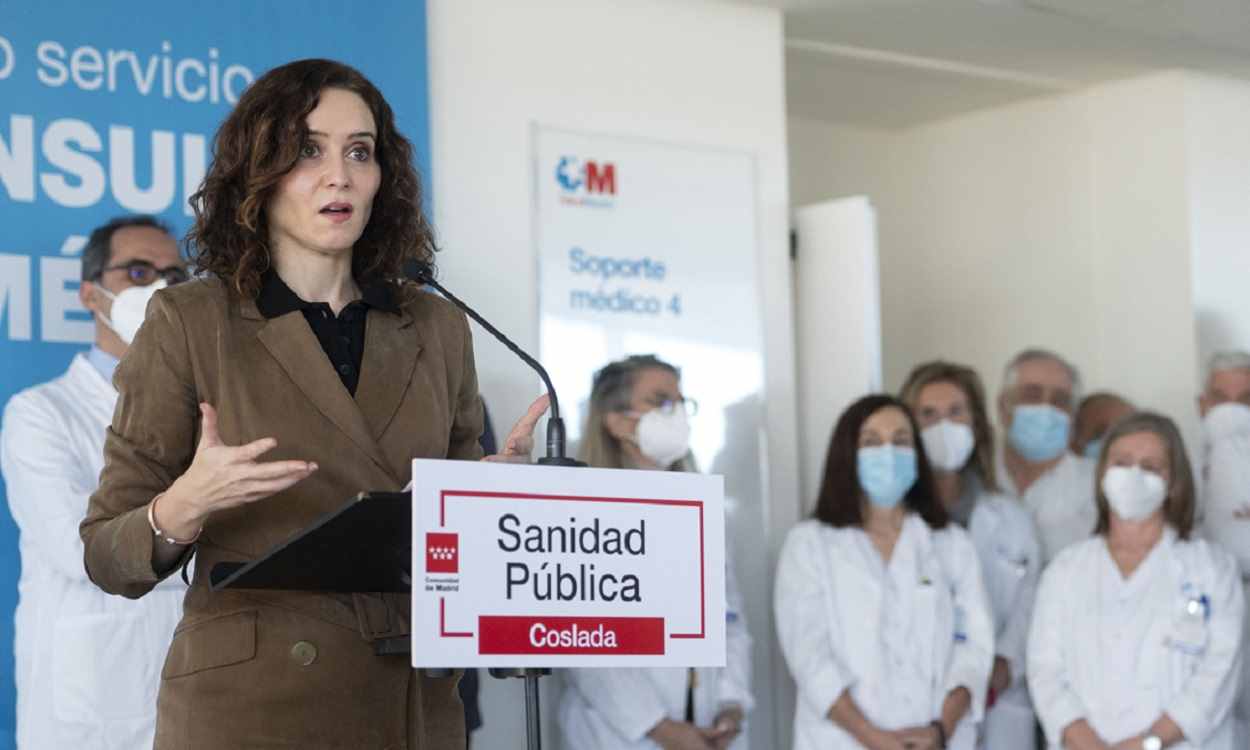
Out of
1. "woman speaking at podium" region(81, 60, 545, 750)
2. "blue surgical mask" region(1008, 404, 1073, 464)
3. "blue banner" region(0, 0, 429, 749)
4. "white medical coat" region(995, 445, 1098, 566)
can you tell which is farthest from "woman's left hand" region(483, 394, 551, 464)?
"blue surgical mask" region(1008, 404, 1073, 464)

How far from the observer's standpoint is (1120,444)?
5496 millimetres

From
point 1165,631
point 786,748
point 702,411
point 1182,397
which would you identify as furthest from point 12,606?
point 1182,397

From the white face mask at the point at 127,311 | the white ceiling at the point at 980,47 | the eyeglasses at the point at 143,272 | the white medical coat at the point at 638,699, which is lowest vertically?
the white medical coat at the point at 638,699

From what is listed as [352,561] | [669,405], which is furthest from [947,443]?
[352,561]

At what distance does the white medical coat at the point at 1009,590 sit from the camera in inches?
229

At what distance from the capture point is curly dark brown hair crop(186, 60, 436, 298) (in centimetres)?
201

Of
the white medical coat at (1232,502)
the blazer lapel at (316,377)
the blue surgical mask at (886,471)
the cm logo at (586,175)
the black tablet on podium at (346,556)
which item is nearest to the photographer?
the black tablet on podium at (346,556)

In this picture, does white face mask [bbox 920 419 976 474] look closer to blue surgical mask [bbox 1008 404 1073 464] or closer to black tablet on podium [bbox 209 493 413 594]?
Result: blue surgical mask [bbox 1008 404 1073 464]

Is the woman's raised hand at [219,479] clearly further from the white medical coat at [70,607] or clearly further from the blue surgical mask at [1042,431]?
the blue surgical mask at [1042,431]

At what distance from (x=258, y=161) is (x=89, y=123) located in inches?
110

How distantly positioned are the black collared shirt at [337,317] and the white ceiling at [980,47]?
14.0 ft

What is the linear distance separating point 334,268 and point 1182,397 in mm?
5876

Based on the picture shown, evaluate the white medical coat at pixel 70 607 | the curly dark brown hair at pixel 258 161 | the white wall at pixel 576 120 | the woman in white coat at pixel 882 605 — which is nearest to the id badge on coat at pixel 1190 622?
the woman in white coat at pixel 882 605

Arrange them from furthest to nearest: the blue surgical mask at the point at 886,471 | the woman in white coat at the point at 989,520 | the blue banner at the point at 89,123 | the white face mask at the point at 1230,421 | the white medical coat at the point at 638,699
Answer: the white face mask at the point at 1230,421, the woman in white coat at the point at 989,520, the blue surgical mask at the point at 886,471, the white medical coat at the point at 638,699, the blue banner at the point at 89,123
